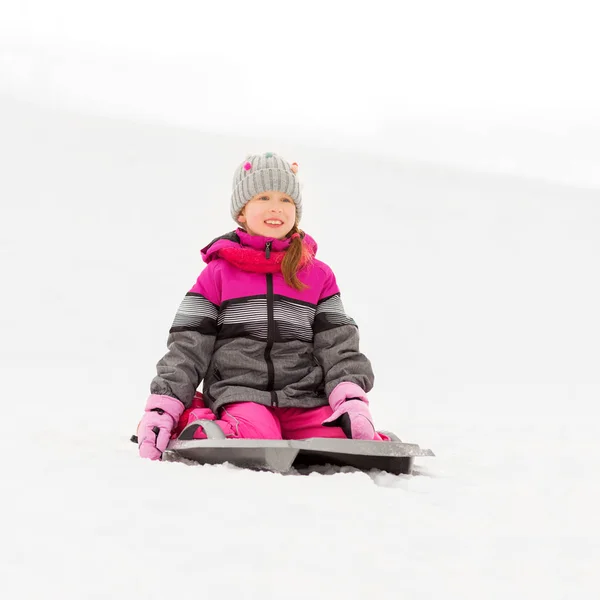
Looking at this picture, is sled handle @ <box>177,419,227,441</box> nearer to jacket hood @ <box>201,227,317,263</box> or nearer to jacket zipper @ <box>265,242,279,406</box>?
jacket zipper @ <box>265,242,279,406</box>

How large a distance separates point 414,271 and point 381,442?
114 inches

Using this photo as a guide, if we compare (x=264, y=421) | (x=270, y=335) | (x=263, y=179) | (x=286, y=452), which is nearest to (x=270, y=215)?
(x=263, y=179)

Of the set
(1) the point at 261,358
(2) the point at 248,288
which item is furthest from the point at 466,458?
(2) the point at 248,288

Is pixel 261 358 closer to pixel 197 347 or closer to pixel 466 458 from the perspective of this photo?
pixel 197 347

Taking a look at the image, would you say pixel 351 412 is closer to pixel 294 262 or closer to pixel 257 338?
pixel 257 338

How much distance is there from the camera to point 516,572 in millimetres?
1019

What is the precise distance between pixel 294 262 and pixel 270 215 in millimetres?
145

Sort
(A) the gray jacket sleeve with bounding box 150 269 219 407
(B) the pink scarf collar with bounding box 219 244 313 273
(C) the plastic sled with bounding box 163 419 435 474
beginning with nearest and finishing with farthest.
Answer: (C) the plastic sled with bounding box 163 419 435 474 < (A) the gray jacket sleeve with bounding box 150 269 219 407 < (B) the pink scarf collar with bounding box 219 244 313 273

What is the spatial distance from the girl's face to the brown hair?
54 mm

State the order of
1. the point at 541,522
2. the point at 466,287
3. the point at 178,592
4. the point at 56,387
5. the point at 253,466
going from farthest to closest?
the point at 466,287 < the point at 56,387 < the point at 253,466 < the point at 541,522 < the point at 178,592

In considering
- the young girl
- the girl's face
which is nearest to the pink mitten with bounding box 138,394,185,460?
the young girl

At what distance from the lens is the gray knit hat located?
2.02 m

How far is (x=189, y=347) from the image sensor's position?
1879mm

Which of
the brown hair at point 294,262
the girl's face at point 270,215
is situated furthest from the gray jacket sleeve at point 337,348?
the girl's face at point 270,215
